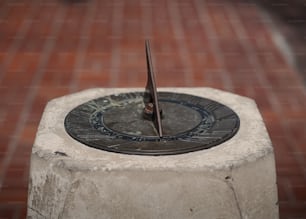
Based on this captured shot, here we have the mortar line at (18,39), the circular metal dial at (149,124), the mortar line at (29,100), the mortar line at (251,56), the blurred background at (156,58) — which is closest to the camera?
the circular metal dial at (149,124)

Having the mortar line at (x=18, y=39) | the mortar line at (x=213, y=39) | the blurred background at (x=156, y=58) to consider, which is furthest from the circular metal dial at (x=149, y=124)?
the mortar line at (x=18, y=39)

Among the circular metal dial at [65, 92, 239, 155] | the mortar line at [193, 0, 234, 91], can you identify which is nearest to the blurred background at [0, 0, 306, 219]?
the mortar line at [193, 0, 234, 91]

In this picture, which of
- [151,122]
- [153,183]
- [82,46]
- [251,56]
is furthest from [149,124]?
[82,46]

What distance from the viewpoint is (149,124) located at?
9.44 feet

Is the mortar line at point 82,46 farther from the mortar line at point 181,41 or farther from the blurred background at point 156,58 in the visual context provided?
the mortar line at point 181,41

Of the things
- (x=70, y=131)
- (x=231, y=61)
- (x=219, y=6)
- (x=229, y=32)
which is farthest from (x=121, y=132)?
(x=219, y=6)

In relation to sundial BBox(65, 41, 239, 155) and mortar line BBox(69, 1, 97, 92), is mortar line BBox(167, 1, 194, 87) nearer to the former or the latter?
mortar line BBox(69, 1, 97, 92)

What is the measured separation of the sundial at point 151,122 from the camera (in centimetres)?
265

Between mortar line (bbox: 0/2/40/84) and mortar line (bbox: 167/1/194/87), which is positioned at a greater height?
mortar line (bbox: 167/1/194/87)

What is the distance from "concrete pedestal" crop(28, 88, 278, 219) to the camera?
2.46 m

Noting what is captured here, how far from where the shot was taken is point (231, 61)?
17.0ft

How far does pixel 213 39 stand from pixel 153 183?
3.30 m

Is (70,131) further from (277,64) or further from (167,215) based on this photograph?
(277,64)

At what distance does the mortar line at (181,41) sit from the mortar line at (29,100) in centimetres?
102
